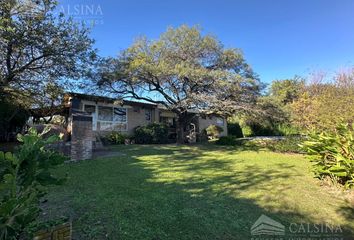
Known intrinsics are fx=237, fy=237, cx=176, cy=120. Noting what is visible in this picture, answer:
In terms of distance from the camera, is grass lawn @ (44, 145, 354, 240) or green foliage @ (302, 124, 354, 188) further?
green foliage @ (302, 124, 354, 188)

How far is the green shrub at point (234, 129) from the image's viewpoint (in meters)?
28.3

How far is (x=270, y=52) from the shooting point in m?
18.3

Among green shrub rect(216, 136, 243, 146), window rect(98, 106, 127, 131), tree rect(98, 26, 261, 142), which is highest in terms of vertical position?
tree rect(98, 26, 261, 142)

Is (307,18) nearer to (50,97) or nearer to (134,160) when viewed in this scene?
(134,160)

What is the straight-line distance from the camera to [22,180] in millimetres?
2416

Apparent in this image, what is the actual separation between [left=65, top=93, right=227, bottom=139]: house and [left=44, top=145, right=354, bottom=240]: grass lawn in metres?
8.96

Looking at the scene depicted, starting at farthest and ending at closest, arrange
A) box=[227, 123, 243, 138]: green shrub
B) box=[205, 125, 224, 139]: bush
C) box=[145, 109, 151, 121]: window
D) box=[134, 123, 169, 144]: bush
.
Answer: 1. box=[227, 123, 243, 138]: green shrub
2. box=[205, 125, 224, 139]: bush
3. box=[145, 109, 151, 121]: window
4. box=[134, 123, 169, 144]: bush

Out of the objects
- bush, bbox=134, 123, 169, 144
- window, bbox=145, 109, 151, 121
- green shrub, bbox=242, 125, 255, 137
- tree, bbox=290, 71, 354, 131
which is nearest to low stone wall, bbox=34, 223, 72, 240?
tree, bbox=290, 71, 354, 131

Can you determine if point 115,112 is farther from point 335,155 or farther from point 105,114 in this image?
point 335,155

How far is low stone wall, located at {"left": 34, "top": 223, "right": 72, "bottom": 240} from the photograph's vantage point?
2.63 meters

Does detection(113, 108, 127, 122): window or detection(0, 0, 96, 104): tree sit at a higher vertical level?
detection(0, 0, 96, 104): tree

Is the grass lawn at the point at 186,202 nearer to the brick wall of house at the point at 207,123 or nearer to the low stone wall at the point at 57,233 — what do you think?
the low stone wall at the point at 57,233

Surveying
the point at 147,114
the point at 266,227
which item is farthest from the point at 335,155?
the point at 147,114

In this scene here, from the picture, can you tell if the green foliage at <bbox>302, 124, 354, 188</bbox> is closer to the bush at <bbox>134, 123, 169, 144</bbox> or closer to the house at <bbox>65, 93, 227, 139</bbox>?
the house at <bbox>65, 93, 227, 139</bbox>
